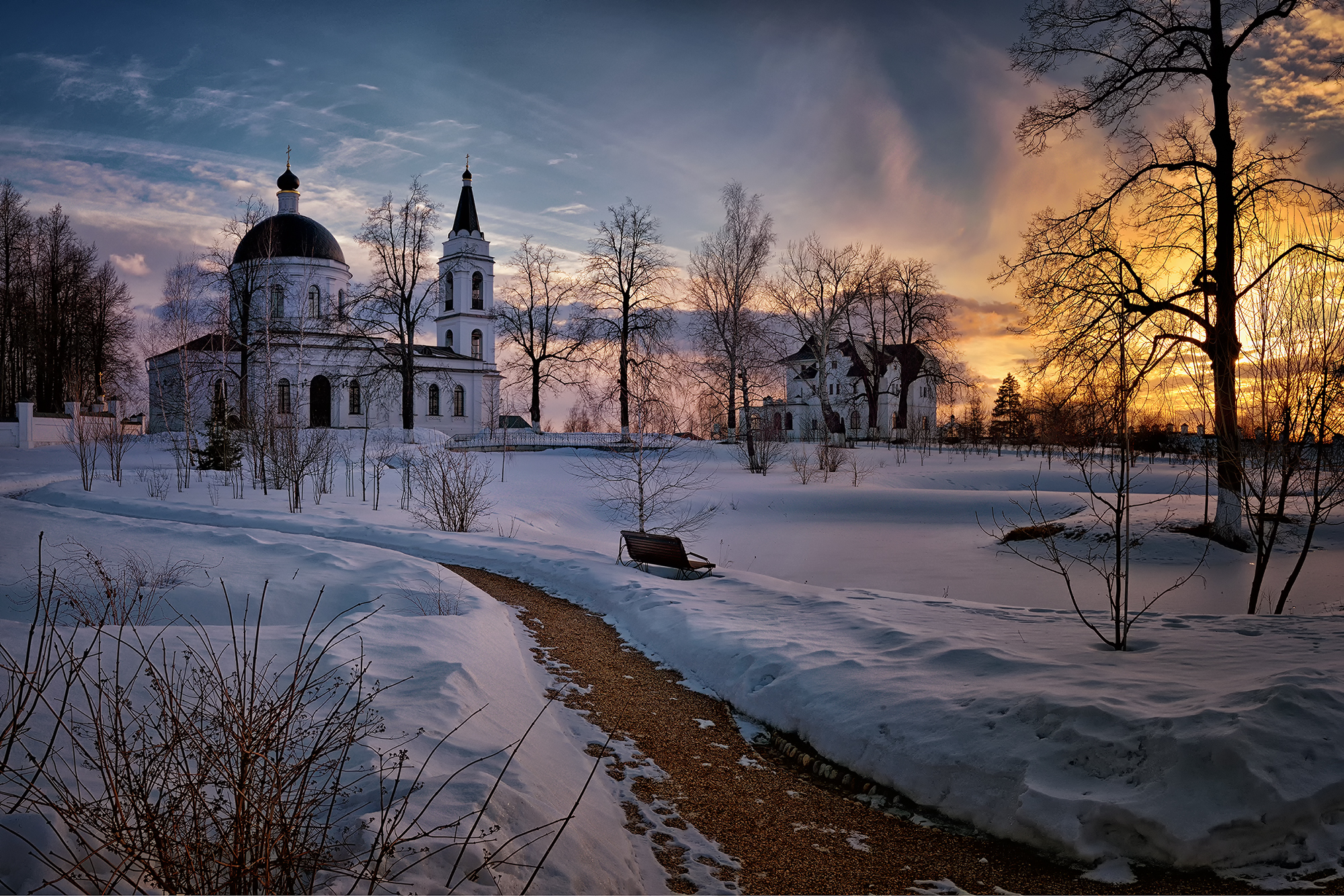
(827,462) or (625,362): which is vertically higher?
(625,362)

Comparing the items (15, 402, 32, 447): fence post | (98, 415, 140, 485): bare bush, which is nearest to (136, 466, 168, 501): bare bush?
(98, 415, 140, 485): bare bush

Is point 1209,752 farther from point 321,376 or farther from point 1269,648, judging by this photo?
point 321,376

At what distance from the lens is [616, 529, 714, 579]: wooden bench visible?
423 inches

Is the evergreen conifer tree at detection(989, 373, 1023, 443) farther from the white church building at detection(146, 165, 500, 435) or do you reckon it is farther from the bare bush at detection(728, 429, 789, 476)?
the white church building at detection(146, 165, 500, 435)

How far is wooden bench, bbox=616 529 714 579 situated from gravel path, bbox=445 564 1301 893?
13.3 ft

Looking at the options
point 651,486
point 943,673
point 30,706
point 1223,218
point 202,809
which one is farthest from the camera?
point 651,486

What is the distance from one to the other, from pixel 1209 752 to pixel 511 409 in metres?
47.9

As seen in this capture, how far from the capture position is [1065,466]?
98.1 ft

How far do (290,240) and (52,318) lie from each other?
12.9 meters

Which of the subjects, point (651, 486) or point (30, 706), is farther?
point (651, 486)

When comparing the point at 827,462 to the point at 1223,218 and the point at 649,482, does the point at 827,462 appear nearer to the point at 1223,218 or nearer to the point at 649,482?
the point at 649,482

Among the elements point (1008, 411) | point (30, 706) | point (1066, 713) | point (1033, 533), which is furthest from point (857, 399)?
point (30, 706)

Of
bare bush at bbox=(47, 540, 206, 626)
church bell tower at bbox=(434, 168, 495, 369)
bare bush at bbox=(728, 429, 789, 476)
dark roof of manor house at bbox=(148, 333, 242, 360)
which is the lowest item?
bare bush at bbox=(47, 540, 206, 626)

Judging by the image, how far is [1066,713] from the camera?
15.7 ft
